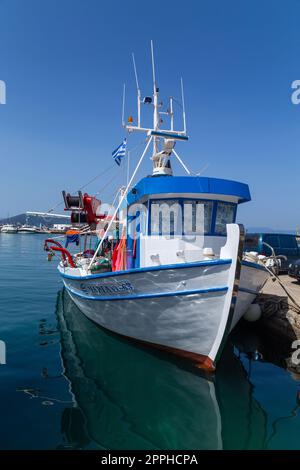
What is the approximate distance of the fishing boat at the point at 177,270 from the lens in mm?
5977

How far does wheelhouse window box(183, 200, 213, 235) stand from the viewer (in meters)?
7.53

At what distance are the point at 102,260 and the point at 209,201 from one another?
510 centimetres

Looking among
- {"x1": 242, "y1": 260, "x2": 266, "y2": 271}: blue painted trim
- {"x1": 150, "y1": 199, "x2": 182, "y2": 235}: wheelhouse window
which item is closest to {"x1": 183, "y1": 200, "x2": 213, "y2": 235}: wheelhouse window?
{"x1": 150, "y1": 199, "x2": 182, "y2": 235}: wheelhouse window

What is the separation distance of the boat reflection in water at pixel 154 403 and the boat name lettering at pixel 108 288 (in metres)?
1.65

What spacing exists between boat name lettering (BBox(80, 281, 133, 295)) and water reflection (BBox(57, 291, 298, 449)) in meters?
1.65

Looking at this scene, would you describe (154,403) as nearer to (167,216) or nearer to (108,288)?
(108,288)

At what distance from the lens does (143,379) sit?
6.45 m

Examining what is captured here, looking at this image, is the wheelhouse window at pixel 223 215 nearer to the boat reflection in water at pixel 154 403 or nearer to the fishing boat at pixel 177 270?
the fishing boat at pixel 177 270

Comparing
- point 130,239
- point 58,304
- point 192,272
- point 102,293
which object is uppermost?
point 130,239

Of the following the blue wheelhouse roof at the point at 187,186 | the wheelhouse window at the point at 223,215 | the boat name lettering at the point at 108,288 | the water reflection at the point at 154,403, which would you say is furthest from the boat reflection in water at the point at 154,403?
the blue wheelhouse roof at the point at 187,186

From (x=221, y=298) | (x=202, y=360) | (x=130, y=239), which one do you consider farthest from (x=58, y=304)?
(x=221, y=298)

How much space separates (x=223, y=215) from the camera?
784 cm

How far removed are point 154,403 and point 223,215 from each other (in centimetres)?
483

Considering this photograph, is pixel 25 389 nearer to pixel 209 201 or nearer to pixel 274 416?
pixel 274 416
